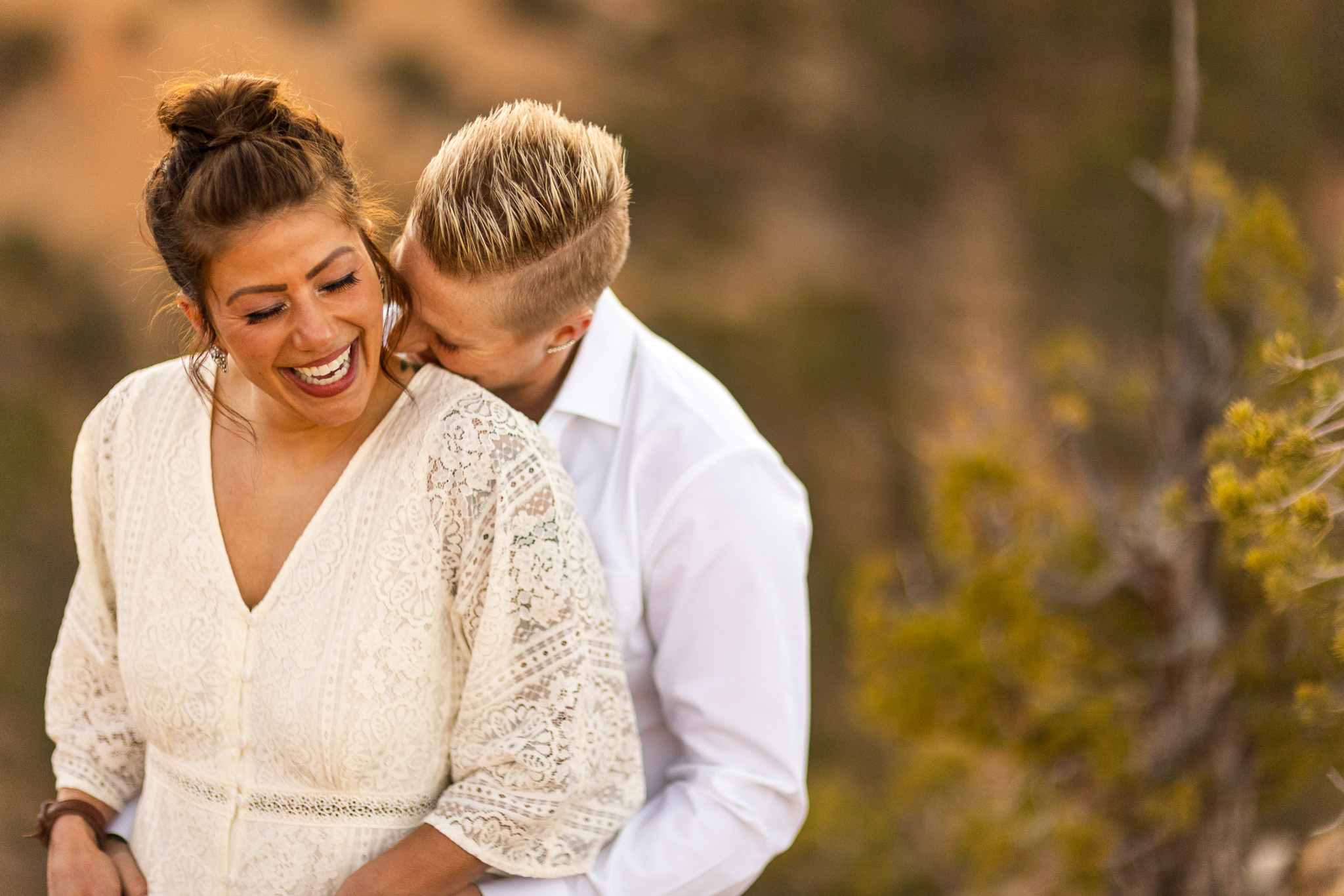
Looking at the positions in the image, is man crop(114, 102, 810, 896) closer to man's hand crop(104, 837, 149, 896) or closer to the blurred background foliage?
man's hand crop(104, 837, 149, 896)

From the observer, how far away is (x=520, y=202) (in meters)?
1.43

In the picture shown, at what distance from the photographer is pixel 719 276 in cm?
781

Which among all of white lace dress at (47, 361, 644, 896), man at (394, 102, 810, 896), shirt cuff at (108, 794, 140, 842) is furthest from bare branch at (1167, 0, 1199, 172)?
shirt cuff at (108, 794, 140, 842)

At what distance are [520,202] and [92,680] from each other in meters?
0.88

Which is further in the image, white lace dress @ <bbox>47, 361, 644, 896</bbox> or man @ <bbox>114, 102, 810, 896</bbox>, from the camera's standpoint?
man @ <bbox>114, 102, 810, 896</bbox>

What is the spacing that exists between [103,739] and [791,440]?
636 cm

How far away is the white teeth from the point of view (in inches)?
50.6

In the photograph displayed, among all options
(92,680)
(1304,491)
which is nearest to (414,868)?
(92,680)

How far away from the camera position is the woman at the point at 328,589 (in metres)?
1.25

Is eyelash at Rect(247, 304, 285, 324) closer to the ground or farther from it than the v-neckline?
farther from it

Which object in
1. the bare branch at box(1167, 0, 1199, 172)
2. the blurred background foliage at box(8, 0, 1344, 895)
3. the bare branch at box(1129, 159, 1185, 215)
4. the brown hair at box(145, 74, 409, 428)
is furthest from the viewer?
the blurred background foliage at box(8, 0, 1344, 895)

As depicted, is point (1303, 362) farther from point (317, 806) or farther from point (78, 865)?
point (78, 865)

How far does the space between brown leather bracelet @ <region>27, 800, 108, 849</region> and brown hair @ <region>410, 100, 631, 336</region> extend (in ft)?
2.79

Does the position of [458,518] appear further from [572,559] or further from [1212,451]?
[1212,451]
